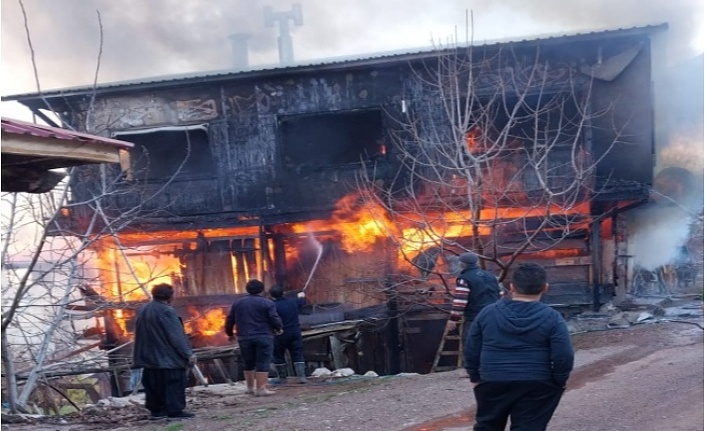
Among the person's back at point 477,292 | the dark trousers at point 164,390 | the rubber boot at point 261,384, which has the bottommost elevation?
the rubber boot at point 261,384

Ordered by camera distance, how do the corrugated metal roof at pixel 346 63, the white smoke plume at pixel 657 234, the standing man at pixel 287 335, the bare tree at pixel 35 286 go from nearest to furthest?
the bare tree at pixel 35 286
the standing man at pixel 287 335
the corrugated metal roof at pixel 346 63
the white smoke plume at pixel 657 234

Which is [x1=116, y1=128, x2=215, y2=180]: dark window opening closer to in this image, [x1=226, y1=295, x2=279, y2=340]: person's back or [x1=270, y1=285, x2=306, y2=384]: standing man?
[x1=270, y1=285, x2=306, y2=384]: standing man

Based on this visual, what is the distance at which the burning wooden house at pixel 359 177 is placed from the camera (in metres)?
15.5

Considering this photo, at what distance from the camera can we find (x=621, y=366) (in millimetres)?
9719

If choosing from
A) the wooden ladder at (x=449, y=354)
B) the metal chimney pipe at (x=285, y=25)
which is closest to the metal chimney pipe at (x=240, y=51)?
the metal chimney pipe at (x=285, y=25)

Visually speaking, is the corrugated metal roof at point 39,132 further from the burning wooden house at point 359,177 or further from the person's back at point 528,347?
the burning wooden house at point 359,177

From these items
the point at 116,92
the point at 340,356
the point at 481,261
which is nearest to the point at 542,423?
the point at 481,261

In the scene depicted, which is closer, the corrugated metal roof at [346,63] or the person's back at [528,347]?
the person's back at [528,347]

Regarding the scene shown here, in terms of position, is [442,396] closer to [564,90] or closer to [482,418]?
[482,418]

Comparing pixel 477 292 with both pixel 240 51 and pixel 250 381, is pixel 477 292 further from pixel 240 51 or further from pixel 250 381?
pixel 240 51

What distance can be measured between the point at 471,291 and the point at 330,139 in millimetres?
9457

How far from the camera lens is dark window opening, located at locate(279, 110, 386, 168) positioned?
17.1 m

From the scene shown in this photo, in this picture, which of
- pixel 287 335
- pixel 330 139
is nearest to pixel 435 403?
pixel 287 335

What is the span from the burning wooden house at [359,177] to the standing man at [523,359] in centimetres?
1007
